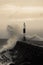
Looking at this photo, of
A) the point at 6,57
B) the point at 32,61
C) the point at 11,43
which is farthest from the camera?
the point at 11,43

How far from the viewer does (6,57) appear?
1.21m

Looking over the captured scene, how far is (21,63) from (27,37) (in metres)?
0.37

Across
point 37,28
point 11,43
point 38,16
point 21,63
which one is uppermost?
point 38,16

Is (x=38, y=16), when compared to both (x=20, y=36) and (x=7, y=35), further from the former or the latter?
(x=7, y=35)

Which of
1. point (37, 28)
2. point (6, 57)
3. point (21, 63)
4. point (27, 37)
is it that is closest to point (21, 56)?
point (21, 63)

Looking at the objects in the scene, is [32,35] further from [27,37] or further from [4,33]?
[4,33]

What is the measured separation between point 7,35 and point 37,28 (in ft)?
1.07

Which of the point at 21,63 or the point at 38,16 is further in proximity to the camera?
the point at 38,16

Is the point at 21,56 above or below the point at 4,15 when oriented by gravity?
below

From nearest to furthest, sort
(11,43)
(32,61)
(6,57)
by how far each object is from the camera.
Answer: (32,61) → (6,57) → (11,43)

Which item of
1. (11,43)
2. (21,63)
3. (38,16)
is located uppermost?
(38,16)

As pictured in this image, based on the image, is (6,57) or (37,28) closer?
(6,57)

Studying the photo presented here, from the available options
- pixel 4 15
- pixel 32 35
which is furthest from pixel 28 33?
pixel 4 15

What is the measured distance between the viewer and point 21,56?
3.60 feet
